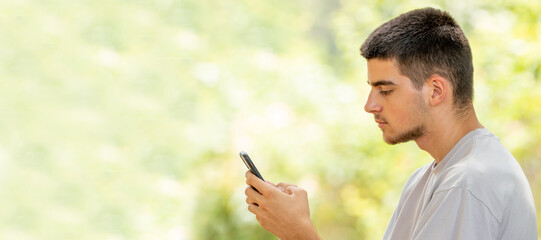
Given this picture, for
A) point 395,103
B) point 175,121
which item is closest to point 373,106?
point 395,103

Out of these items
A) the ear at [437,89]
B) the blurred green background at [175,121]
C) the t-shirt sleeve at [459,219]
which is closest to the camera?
the t-shirt sleeve at [459,219]

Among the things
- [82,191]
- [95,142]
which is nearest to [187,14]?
[95,142]

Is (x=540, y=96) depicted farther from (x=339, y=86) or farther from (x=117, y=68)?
(x=117, y=68)

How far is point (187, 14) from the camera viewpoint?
4203mm

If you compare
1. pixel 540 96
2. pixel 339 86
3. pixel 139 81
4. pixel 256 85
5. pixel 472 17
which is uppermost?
pixel 139 81

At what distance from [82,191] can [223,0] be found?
1.62 metres

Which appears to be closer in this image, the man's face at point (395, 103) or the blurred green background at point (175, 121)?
the man's face at point (395, 103)

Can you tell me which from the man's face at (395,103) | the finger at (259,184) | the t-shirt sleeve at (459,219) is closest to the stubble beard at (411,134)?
the man's face at (395,103)

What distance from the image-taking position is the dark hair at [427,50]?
129 cm

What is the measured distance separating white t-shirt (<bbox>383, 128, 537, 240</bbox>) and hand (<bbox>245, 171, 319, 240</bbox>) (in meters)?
0.25

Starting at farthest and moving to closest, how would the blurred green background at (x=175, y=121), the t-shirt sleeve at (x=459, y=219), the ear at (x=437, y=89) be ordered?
the blurred green background at (x=175, y=121) → the ear at (x=437, y=89) → the t-shirt sleeve at (x=459, y=219)

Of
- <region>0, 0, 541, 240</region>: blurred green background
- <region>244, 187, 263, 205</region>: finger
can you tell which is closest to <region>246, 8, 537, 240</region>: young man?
<region>244, 187, 263, 205</region>: finger

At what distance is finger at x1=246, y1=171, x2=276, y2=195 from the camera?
4.40ft

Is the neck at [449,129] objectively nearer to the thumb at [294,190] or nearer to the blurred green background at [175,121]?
the thumb at [294,190]
